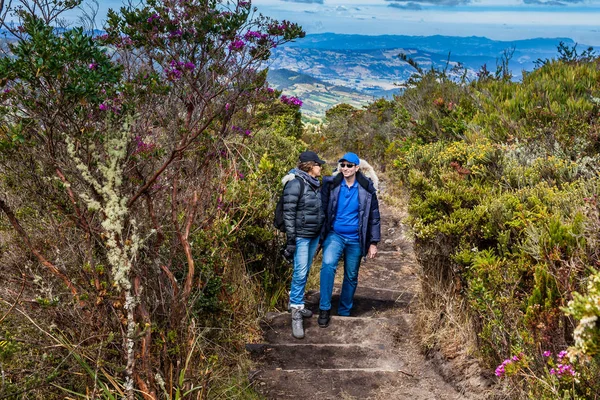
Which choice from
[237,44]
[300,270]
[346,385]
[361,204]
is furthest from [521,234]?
[237,44]

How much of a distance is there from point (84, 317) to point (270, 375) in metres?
1.82

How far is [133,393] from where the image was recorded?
10.3ft

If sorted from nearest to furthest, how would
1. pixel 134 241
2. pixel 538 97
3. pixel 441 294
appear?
pixel 134 241 < pixel 441 294 < pixel 538 97

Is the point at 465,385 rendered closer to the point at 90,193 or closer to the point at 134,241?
the point at 134,241

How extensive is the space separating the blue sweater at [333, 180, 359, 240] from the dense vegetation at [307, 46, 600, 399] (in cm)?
68

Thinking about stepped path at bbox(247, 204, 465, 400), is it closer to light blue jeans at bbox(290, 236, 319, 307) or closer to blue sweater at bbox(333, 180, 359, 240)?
light blue jeans at bbox(290, 236, 319, 307)

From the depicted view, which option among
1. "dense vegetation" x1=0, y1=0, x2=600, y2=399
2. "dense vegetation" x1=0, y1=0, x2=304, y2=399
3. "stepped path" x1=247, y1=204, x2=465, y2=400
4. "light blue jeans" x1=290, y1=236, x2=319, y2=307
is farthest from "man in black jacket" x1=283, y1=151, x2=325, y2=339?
"dense vegetation" x1=0, y1=0, x2=304, y2=399

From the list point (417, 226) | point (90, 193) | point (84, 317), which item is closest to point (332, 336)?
point (417, 226)

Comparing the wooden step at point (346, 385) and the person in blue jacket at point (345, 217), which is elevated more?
the person in blue jacket at point (345, 217)

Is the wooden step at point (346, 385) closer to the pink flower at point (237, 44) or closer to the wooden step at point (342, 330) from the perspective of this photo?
the wooden step at point (342, 330)

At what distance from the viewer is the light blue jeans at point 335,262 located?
567cm

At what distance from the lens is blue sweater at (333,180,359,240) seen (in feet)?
18.7

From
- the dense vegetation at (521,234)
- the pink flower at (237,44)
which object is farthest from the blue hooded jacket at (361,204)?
the pink flower at (237,44)

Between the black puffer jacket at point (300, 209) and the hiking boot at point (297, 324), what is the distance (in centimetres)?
81
